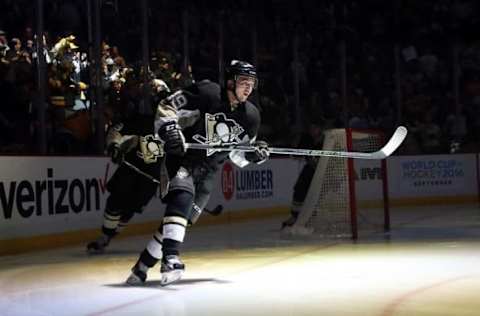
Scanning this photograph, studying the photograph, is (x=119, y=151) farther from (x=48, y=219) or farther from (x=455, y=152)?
(x=455, y=152)

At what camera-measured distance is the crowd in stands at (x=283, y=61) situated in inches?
361

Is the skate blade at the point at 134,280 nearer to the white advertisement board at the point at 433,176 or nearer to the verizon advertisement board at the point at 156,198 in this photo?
the verizon advertisement board at the point at 156,198

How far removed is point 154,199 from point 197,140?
5.07 m

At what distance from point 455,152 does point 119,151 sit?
8385 millimetres

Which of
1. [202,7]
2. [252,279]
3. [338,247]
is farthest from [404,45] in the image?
[252,279]

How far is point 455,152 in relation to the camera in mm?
14656

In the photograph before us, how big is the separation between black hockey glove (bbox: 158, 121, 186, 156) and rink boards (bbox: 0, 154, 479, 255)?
320cm

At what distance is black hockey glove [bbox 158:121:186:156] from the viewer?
501 centimetres

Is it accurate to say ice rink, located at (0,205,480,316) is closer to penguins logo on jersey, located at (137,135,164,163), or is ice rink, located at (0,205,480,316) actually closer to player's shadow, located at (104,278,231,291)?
player's shadow, located at (104,278,231,291)

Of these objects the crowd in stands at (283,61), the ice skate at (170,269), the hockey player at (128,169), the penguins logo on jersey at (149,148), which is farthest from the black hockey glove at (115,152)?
the ice skate at (170,269)

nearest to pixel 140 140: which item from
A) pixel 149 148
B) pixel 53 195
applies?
pixel 149 148

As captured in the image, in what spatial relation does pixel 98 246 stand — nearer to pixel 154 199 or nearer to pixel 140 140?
pixel 140 140

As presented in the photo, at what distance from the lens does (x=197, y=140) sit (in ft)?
17.5

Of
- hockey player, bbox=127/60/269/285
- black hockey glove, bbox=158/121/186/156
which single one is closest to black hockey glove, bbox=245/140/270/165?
hockey player, bbox=127/60/269/285
